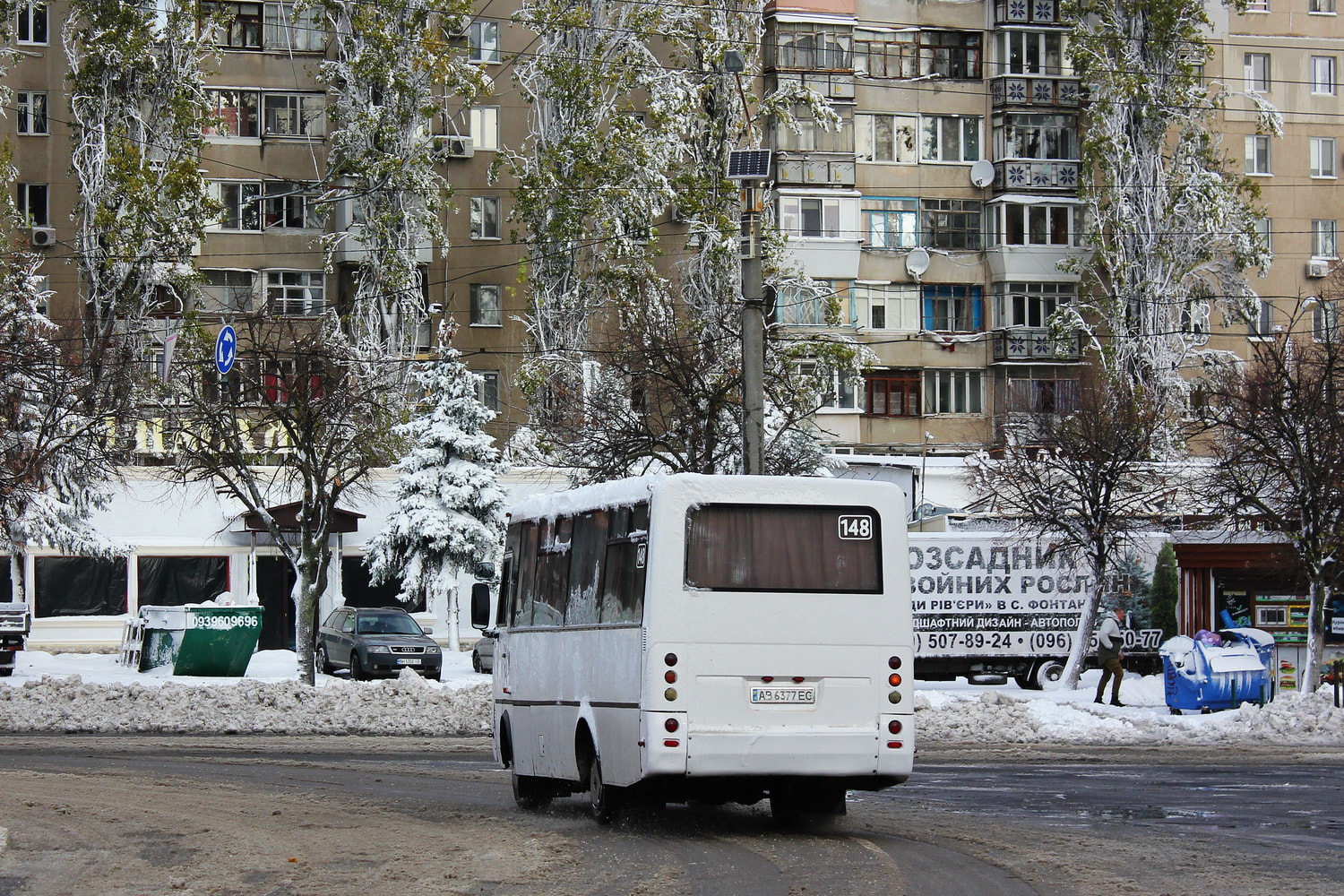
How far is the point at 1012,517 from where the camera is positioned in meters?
35.0

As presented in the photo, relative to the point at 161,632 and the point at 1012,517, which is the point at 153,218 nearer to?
the point at 161,632

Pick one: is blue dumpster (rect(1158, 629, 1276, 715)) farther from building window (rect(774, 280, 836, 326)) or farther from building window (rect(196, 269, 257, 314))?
building window (rect(196, 269, 257, 314))

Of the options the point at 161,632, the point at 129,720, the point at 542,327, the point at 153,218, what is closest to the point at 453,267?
the point at 542,327

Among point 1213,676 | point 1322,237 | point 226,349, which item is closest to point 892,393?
point 1322,237

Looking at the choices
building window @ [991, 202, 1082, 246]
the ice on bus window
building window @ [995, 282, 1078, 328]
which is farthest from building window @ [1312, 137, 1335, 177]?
the ice on bus window

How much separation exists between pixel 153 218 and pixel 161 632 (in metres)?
18.9

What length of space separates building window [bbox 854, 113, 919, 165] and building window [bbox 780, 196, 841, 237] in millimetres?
2511

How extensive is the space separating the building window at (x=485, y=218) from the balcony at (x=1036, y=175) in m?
16.5

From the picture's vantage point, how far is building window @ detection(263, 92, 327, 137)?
59531mm

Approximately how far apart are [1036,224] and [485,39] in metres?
19.1

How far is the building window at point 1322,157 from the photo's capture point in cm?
6406

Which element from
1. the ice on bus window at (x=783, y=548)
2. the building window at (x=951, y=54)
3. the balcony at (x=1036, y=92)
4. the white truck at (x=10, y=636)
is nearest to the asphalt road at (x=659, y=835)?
the ice on bus window at (x=783, y=548)

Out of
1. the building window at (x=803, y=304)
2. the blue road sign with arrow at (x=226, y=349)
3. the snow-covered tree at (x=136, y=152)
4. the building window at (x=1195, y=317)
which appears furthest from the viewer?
the building window at (x=1195, y=317)

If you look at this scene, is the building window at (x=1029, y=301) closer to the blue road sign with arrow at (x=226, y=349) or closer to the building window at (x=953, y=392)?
the building window at (x=953, y=392)
